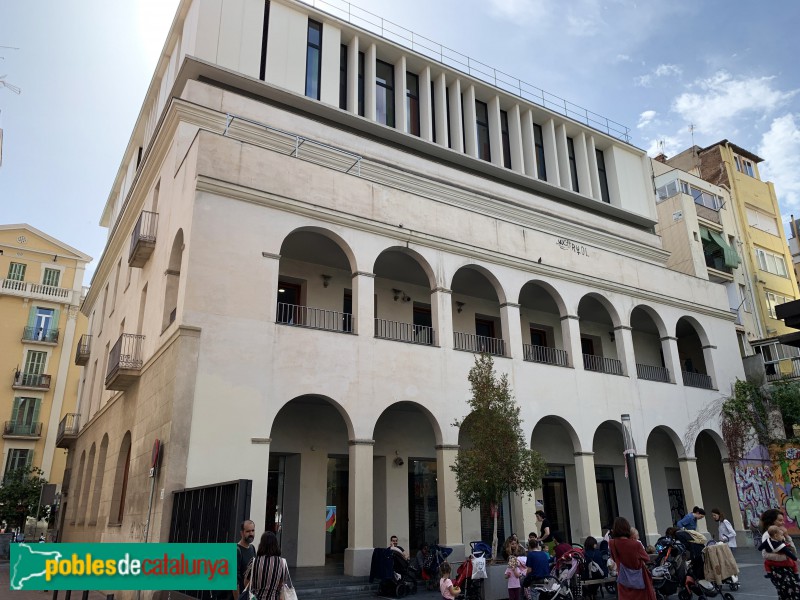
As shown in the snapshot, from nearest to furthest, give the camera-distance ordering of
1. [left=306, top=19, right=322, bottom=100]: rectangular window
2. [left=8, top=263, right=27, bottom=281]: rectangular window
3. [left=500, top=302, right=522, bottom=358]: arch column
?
[left=500, top=302, right=522, bottom=358]: arch column, [left=306, top=19, right=322, bottom=100]: rectangular window, [left=8, top=263, right=27, bottom=281]: rectangular window

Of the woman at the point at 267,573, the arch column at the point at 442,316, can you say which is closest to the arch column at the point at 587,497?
the arch column at the point at 442,316

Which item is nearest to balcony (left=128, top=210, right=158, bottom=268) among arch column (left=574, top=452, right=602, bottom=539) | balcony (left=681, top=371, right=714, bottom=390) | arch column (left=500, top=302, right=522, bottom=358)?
arch column (left=500, top=302, right=522, bottom=358)

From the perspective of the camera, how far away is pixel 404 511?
19047 millimetres

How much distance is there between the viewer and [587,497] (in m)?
19.2

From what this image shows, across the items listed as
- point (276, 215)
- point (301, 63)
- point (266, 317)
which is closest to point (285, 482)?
point (266, 317)

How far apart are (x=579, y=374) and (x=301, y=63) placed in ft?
47.4

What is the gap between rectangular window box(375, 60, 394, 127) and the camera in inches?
922

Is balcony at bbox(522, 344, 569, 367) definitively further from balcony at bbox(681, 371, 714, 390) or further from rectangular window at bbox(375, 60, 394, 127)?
rectangular window at bbox(375, 60, 394, 127)

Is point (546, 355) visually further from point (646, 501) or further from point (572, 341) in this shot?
point (646, 501)

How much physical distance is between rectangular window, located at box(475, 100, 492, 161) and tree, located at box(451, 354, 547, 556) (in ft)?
42.9

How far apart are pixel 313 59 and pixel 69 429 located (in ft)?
65.8

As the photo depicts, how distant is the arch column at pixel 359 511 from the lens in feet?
47.4

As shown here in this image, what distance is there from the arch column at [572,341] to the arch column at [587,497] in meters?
3.00

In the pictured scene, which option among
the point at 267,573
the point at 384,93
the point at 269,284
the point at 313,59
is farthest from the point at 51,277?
the point at 267,573
